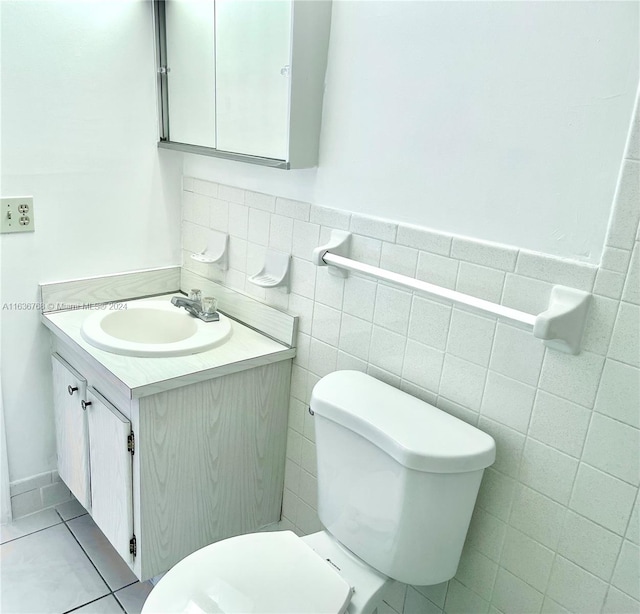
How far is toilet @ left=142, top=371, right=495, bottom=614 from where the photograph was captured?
3.80 ft

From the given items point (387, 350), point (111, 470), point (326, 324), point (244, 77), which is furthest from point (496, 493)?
point (244, 77)

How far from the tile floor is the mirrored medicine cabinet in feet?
4.31

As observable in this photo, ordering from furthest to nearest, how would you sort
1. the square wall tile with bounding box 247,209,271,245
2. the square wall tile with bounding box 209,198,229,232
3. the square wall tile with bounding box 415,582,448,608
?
the square wall tile with bounding box 209,198,229,232, the square wall tile with bounding box 247,209,271,245, the square wall tile with bounding box 415,582,448,608

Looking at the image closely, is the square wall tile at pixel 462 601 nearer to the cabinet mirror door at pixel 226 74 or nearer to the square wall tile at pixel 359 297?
the square wall tile at pixel 359 297

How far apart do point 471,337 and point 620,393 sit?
320mm

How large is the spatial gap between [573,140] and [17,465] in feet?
6.17

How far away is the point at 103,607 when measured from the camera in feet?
5.46

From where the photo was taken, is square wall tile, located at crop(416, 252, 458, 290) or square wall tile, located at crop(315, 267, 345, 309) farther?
square wall tile, located at crop(315, 267, 345, 309)

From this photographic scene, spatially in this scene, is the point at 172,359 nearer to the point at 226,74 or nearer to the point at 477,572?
the point at 226,74

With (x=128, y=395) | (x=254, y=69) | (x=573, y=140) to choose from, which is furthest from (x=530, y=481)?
(x=254, y=69)

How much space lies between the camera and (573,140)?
1058 millimetres

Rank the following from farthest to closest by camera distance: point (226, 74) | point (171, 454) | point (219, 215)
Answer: point (219, 215) → point (226, 74) → point (171, 454)

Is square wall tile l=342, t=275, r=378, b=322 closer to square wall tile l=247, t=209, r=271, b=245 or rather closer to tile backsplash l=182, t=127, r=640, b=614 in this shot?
tile backsplash l=182, t=127, r=640, b=614

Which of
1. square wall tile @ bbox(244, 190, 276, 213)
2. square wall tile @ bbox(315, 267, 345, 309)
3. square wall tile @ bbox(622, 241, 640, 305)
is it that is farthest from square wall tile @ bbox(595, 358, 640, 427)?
square wall tile @ bbox(244, 190, 276, 213)
